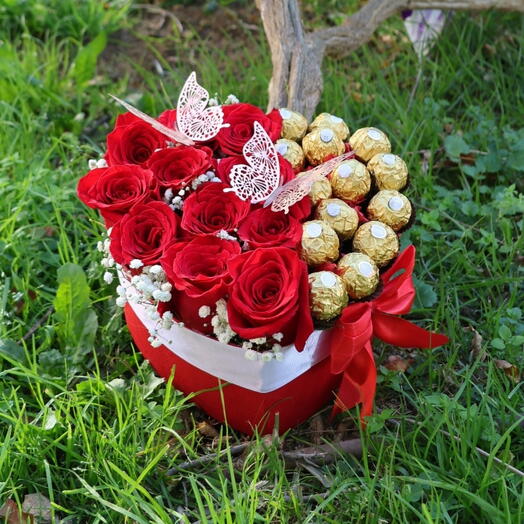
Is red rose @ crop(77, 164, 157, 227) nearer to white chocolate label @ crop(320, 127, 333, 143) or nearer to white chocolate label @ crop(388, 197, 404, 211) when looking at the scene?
white chocolate label @ crop(320, 127, 333, 143)

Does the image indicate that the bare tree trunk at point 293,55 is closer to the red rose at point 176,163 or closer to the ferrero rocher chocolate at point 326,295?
the red rose at point 176,163

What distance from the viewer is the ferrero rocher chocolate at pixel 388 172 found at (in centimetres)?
168

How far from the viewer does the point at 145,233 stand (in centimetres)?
155

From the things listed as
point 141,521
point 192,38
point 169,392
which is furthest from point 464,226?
point 192,38

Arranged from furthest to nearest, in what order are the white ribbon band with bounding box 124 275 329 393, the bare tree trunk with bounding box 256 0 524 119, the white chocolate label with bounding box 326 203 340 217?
1. the bare tree trunk with bounding box 256 0 524 119
2. the white chocolate label with bounding box 326 203 340 217
3. the white ribbon band with bounding box 124 275 329 393

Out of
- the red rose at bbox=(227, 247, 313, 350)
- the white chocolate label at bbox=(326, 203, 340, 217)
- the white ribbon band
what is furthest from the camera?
the white chocolate label at bbox=(326, 203, 340, 217)

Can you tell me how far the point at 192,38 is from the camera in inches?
124

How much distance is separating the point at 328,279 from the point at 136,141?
→ 2.02 feet

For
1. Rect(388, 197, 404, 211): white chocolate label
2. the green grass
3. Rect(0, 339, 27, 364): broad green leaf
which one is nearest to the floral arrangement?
Rect(388, 197, 404, 211): white chocolate label

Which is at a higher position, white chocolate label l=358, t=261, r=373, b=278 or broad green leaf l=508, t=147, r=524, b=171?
white chocolate label l=358, t=261, r=373, b=278

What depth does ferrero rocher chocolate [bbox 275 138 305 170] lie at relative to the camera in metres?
1.72

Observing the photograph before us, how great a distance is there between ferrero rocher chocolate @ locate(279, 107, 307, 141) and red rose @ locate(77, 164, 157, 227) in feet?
1.21

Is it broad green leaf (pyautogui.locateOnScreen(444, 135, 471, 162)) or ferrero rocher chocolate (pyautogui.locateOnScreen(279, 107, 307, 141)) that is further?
broad green leaf (pyautogui.locateOnScreen(444, 135, 471, 162))

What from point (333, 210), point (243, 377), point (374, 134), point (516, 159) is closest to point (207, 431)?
point (243, 377)
